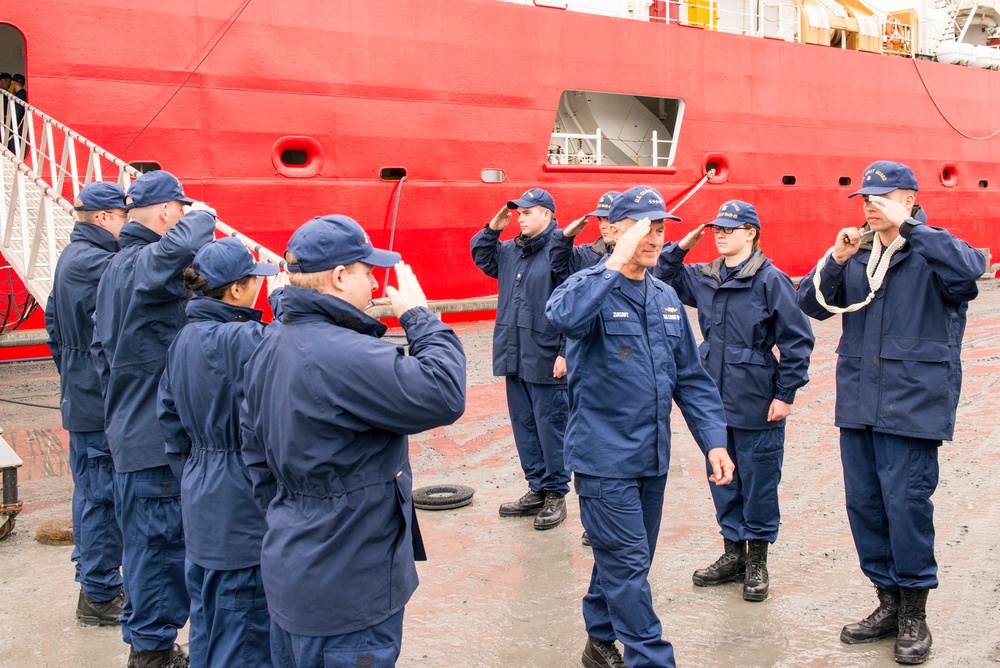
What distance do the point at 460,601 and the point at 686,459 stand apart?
2.70m

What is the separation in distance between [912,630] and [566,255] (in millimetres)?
2657

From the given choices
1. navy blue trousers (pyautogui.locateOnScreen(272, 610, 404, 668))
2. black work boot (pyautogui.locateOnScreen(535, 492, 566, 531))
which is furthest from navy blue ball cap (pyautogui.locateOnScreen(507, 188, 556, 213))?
navy blue trousers (pyautogui.locateOnScreen(272, 610, 404, 668))

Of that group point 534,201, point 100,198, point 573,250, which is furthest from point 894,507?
point 100,198

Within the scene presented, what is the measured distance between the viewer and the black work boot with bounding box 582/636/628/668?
3.47 metres

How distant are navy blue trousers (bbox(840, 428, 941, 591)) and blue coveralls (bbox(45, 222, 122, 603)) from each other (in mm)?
3232

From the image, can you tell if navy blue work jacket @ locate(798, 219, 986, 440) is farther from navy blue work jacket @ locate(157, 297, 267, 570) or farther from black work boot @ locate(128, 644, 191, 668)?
black work boot @ locate(128, 644, 191, 668)

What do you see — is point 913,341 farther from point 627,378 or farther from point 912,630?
point 627,378

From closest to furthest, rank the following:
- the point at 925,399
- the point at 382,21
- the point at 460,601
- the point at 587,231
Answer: the point at 925,399
the point at 460,601
the point at 382,21
the point at 587,231

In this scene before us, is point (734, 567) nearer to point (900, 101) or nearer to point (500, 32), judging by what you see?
point (500, 32)

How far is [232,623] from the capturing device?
2.95m

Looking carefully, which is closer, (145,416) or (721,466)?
(721,466)

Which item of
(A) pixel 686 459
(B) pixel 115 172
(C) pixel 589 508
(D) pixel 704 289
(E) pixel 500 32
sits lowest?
(A) pixel 686 459

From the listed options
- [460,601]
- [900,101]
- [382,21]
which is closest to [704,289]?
[460,601]

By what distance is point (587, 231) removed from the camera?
1241 cm
